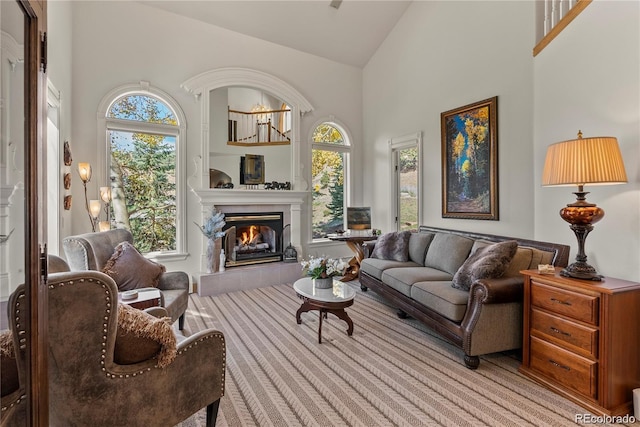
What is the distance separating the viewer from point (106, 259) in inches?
117

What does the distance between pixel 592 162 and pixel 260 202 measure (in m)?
4.29

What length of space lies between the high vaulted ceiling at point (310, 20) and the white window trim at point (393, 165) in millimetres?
1969

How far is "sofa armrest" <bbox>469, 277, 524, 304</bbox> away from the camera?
2531mm

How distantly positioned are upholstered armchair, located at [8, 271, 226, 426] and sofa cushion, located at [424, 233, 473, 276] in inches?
116

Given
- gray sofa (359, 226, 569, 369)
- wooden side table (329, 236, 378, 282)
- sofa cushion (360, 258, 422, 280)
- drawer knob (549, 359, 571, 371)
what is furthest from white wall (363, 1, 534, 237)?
drawer knob (549, 359, 571, 371)

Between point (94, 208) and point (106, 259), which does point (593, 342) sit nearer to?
point (106, 259)

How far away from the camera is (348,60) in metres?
6.35

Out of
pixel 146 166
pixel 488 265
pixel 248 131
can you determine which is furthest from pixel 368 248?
pixel 146 166

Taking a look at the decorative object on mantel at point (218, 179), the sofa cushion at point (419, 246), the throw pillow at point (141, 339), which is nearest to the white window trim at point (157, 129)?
the decorative object on mantel at point (218, 179)

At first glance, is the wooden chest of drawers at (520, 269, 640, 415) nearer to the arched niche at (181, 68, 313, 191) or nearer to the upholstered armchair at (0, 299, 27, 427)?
the upholstered armchair at (0, 299, 27, 427)

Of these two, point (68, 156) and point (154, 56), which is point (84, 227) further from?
point (154, 56)

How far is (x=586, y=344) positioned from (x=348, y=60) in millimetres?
5869

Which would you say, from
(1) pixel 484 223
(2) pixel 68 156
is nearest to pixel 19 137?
(2) pixel 68 156

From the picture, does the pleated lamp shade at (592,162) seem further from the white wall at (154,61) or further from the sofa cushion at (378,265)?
the white wall at (154,61)
